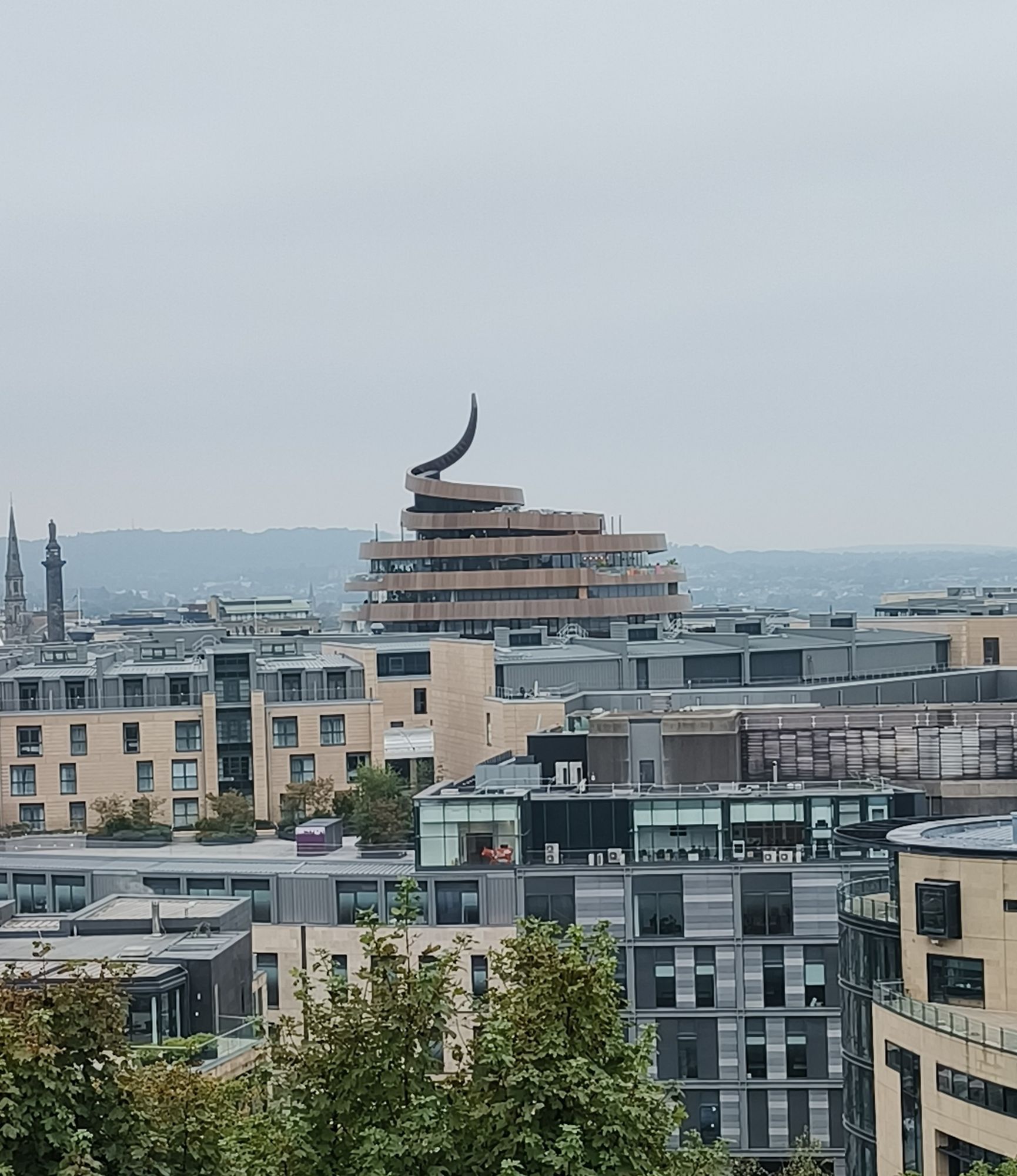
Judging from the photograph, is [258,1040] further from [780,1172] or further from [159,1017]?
[780,1172]

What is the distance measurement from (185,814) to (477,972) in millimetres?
40179

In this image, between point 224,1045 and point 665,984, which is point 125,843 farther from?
point 224,1045

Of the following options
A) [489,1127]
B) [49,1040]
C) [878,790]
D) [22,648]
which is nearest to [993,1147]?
[489,1127]

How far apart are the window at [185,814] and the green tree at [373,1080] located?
2899 inches

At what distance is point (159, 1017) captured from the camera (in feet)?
161

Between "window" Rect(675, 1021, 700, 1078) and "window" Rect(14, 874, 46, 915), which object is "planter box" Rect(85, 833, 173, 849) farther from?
"window" Rect(675, 1021, 700, 1078)

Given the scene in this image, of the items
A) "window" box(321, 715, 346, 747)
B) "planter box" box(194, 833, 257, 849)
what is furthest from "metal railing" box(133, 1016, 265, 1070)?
"window" box(321, 715, 346, 747)

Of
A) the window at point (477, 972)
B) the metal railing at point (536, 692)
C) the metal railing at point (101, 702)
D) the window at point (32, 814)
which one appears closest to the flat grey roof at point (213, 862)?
the window at point (477, 972)

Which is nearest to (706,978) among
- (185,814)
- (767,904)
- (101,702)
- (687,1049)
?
(687,1049)

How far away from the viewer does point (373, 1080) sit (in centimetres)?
2828

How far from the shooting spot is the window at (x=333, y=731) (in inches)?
4200

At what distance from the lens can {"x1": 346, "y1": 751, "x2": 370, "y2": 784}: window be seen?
10662cm

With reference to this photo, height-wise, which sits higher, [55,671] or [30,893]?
[55,671]

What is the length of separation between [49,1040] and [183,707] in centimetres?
7818
